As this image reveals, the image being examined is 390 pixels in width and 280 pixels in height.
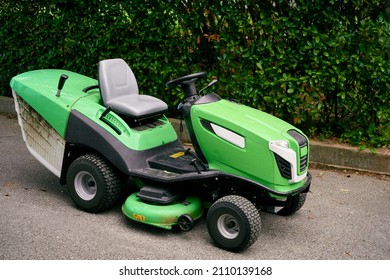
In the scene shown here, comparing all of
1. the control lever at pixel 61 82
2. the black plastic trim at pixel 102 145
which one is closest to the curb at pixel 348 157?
the black plastic trim at pixel 102 145

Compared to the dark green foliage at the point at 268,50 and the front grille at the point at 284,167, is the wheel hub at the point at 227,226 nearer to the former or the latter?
the front grille at the point at 284,167

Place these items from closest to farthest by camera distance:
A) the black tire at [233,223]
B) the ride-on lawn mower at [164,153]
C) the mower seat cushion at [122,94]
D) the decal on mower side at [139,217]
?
the black tire at [233,223]
the ride-on lawn mower at [164,153]
the decal on mower side at [139,217]
the mower seat cushion at [122,94]

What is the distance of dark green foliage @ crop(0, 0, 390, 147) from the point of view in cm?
659

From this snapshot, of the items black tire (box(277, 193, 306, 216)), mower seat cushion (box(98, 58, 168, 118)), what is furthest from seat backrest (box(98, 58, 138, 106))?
black tire (box(277, 193, 306, 216))

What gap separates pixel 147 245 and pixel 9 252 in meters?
1.00

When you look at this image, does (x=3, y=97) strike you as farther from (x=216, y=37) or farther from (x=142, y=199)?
(x=142, y=199)

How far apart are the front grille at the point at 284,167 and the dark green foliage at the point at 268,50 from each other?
2194 millimetres

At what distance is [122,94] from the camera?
5.46 metres

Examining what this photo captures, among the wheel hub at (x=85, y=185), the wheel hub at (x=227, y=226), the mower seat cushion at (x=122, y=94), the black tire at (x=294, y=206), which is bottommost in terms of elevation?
the black tire at (x=294, y=206)

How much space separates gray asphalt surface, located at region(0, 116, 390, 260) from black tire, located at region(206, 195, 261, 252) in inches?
3.8

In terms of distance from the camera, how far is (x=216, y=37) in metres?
7.11

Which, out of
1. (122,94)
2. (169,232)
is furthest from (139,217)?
(122,94)

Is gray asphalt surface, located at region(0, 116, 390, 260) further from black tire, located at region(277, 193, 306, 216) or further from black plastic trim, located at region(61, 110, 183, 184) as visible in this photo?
black plastic trim, located at region(61, 110, 183, 184)

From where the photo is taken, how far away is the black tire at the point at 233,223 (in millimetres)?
4586
